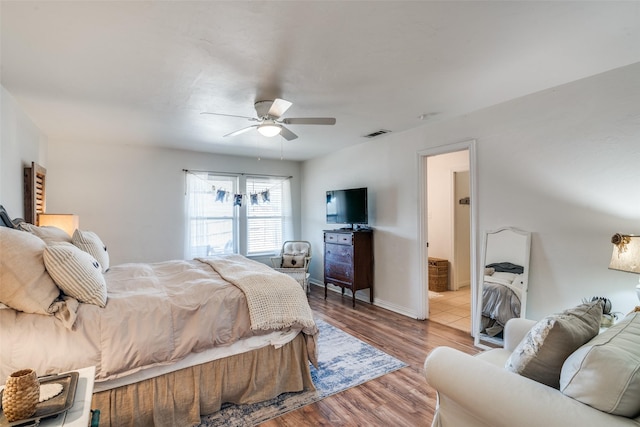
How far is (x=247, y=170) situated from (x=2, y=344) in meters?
4.35

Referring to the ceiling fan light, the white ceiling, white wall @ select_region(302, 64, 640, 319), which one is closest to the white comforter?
the ceiling fan light

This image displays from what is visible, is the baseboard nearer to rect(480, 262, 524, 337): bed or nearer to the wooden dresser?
the wooden dresser

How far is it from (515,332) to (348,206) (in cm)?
300

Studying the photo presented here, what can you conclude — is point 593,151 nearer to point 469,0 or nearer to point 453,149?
point 453,149

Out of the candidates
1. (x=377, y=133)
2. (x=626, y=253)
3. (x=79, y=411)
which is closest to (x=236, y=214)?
(x=377, y=133)

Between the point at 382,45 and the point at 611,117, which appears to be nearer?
the point at 382,45

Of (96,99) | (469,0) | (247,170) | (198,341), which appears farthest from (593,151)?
(247,170)

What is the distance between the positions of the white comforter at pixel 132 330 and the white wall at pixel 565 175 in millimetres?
2351

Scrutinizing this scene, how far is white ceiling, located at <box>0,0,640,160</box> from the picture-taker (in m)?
1.59

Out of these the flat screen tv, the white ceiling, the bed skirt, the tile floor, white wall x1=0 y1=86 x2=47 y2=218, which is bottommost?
the tile floor

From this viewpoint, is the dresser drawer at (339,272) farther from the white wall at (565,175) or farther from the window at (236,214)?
the white wall at (565,175)

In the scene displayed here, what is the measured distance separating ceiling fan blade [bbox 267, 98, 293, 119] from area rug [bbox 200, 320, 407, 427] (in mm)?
2258

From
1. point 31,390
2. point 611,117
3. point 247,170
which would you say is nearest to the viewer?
point 31,390

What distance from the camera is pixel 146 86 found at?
2482 mm
